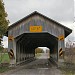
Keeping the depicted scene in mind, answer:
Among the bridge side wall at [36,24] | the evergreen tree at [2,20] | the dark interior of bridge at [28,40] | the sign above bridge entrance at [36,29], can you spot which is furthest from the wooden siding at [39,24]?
the evergreen tree at [2,20]

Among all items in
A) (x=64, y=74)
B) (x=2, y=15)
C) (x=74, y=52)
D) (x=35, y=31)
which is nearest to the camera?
(x=64, y=74)

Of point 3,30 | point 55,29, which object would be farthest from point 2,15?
point 55,29

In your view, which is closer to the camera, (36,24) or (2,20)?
(2,20)

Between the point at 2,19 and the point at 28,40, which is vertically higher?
the point at 2,19

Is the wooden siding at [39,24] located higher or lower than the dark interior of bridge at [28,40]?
higher

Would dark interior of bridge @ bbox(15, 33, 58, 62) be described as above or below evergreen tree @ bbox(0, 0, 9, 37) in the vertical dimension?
below

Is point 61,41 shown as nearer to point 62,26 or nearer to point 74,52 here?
point 62,26

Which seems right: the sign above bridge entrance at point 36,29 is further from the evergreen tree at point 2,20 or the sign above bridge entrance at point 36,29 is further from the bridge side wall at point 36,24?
the evergreen tree at point 2,20

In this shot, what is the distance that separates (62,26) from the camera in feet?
82.4

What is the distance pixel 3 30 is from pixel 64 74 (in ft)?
20.1

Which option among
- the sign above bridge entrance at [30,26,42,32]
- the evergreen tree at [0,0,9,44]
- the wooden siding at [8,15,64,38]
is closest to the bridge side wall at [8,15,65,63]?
the wooden siding at [8,15,64,38]

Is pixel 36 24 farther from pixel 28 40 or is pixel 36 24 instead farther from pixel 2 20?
pixel 28 40

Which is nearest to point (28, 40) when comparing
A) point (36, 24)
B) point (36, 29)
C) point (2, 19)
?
point (36, 24)

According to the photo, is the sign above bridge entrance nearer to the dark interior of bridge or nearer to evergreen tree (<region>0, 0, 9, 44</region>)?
the dark interior of bridge
